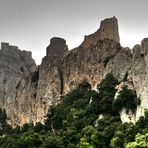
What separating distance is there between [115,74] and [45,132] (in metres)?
10.7

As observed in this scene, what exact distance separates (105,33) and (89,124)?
63.3 ft

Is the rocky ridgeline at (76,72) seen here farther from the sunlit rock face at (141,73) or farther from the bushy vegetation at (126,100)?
the bushy vegetation at (126,100)

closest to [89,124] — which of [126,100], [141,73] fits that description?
[126,100]

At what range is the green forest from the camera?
172 ft

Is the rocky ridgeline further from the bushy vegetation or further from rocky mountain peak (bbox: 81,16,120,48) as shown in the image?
the bushy vegetation

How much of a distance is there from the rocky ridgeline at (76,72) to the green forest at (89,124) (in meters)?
1.43

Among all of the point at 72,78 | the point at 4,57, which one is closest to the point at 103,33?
the point at 72,78

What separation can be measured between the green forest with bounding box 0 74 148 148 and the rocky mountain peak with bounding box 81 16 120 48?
23.2 ft

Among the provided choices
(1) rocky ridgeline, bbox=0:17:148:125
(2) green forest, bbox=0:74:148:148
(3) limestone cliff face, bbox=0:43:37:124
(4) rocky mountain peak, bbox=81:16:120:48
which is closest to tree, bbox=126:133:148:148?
(2) green forest, bbox=0:74:148:148

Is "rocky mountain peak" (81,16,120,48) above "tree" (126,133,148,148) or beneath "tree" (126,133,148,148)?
above

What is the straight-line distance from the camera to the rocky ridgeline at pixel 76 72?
62.3 m

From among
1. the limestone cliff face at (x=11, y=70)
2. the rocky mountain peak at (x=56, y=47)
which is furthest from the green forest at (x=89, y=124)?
the limestone cliff face at (x=11, y=70)

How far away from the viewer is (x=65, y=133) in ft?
202

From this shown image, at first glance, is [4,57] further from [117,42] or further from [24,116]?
[117,42]
